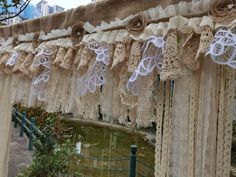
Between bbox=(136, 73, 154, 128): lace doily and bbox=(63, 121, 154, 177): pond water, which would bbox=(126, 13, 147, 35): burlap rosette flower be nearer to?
bbox=(136, 73, 154, 128): lace doily

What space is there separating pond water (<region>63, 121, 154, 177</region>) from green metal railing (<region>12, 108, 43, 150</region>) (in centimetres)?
62

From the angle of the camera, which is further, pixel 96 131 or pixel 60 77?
pixel 96 131

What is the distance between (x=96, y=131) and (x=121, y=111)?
523 centimetres

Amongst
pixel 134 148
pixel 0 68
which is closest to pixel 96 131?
pixel 134 148

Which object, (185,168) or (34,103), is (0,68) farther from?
(185,168)

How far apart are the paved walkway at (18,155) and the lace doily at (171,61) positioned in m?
2.37

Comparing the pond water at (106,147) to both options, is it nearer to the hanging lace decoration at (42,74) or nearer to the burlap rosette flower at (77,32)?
the hanging lace decoration at (42,74)

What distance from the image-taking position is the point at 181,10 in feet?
2.35

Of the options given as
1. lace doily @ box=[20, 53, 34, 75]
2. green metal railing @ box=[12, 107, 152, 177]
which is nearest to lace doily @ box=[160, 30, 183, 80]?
lace doily @ box=[20, 53, 34, 75]

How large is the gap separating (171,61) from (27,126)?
3486 millimetres

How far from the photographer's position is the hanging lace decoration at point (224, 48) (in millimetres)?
599

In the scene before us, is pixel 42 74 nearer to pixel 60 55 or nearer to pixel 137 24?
pixel 60 55

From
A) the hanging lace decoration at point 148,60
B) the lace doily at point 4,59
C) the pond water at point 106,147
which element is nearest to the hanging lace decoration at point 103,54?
the hanging lace decoration at point 148,60

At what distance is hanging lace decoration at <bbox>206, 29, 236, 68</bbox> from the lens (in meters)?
0.60
